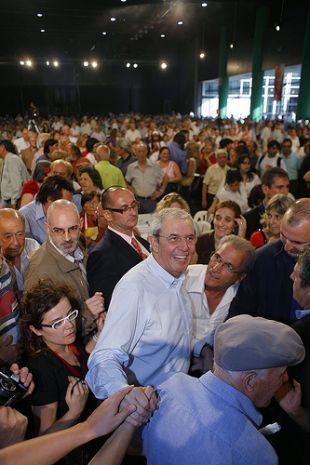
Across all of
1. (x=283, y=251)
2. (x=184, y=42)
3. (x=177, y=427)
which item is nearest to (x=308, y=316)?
(x=283, y=251)

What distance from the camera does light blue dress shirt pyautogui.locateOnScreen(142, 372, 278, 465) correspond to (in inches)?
39.1

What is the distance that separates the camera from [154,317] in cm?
156

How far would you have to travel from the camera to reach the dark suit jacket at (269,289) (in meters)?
1.96

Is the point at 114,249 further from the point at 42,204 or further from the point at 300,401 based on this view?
the point at 300,401

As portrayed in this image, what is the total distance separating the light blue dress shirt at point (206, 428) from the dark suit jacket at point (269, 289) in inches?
36.7

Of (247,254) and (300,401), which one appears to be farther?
(247,254)

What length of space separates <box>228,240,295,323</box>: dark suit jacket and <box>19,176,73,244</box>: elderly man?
5.96 feet

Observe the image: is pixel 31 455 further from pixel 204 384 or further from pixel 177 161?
pixel 177 161

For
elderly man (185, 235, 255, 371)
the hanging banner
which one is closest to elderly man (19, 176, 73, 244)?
elderly man (185, 235, 255, 371)

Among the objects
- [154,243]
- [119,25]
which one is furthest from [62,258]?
[119,25]

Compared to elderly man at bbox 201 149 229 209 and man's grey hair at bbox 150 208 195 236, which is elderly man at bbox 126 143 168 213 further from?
man's grey hair at bbox 150 208 195 236

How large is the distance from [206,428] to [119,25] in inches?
802

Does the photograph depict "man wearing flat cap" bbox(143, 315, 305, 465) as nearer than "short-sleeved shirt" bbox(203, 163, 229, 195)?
Yes

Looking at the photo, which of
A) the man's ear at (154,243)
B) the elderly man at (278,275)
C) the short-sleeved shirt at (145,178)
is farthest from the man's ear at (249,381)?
the short-sleeved shirt at (145,178)
